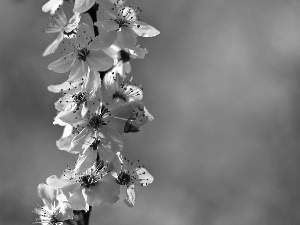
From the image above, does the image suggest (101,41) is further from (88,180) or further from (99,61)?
(88,180)

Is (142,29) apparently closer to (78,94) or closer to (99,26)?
(99,26)

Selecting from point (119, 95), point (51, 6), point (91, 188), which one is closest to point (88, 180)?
point (91, 188)

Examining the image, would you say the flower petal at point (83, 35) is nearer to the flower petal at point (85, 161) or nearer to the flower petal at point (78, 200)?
the flower petal at point (85, 161)

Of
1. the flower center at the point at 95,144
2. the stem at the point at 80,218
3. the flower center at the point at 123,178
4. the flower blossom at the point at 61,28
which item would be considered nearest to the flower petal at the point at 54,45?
the flower blossom at the point at 61,28

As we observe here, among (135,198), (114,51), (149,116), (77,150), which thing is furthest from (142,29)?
(135,198)

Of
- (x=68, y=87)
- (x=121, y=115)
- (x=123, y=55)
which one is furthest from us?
(x=123, y=55)

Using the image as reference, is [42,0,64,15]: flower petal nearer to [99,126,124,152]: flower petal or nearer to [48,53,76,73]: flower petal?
[48,53,76,73]: flower petal
